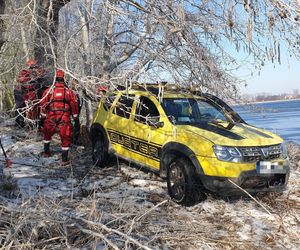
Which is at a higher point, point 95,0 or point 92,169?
point 95,0

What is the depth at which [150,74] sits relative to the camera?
4926mm

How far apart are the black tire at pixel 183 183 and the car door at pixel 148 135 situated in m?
0.50

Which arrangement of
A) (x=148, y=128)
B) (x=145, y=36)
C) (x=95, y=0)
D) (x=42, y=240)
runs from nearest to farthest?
(x=42, y=240) → (x=95, y=0) → (x=145, y=36) → (x=148, y=128)

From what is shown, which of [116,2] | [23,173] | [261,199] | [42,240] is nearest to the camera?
[42,240]

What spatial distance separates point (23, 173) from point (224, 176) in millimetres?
4013

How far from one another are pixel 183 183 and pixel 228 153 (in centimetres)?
82

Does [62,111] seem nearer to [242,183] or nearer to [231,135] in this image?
[231,135]

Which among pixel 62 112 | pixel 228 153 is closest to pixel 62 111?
pixel 62 112

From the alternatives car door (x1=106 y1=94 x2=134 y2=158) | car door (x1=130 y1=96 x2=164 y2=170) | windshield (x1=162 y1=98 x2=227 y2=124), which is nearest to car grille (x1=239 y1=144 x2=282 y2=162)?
windshield (x1=162 y1=98 x2=227 y2=124)

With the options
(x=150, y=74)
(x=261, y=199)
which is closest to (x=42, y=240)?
(x=150, y=74)

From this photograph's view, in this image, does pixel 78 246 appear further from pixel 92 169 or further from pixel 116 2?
pixel 92 169

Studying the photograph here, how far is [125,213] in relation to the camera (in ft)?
15.1

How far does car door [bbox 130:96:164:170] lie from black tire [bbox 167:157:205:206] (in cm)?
50

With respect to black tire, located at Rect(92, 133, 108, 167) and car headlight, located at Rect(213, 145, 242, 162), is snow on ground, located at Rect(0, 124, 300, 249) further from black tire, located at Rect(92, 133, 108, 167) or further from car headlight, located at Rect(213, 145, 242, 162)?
car headlight, located at Rect(213, 145, 242, 162)
